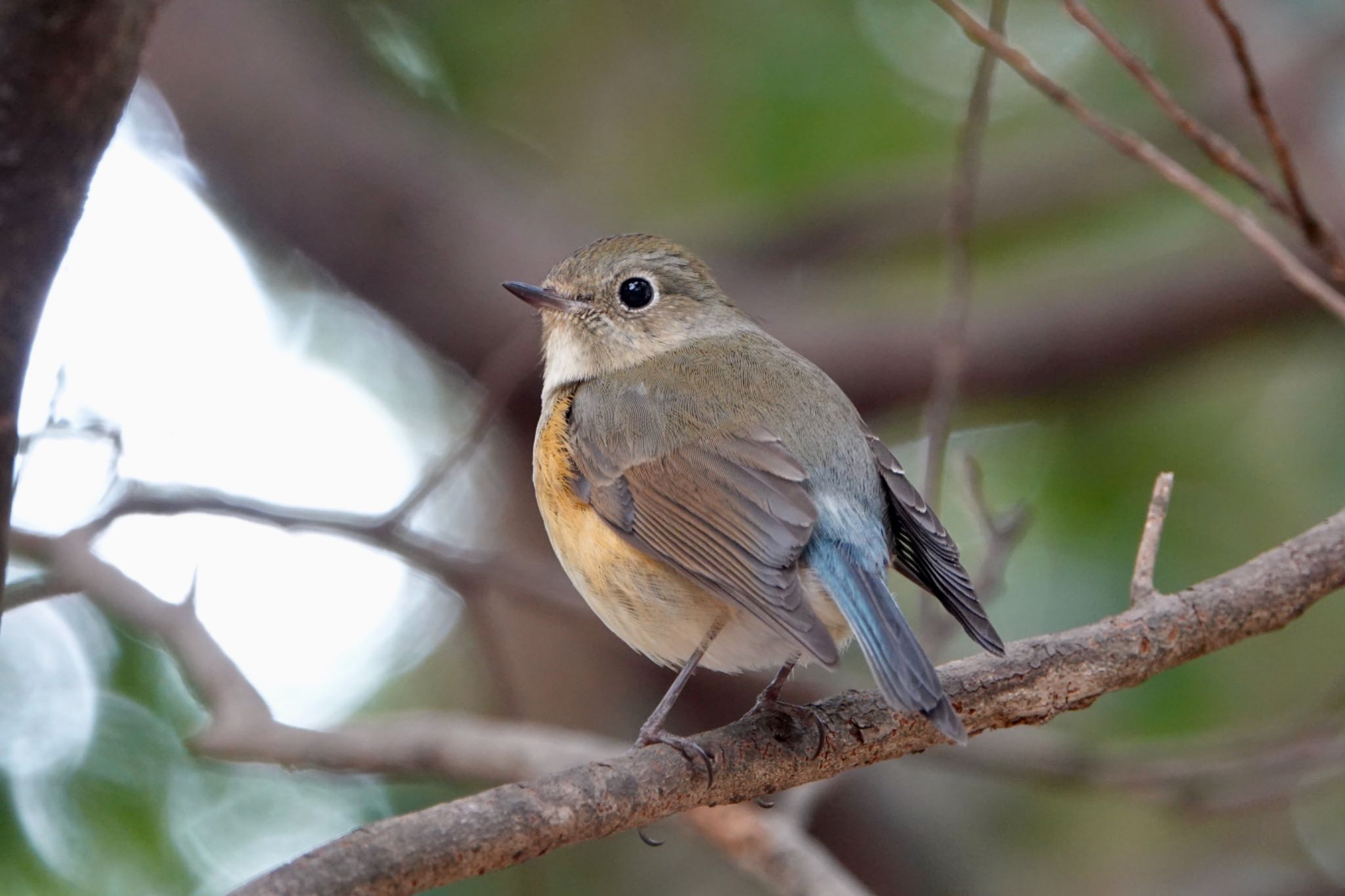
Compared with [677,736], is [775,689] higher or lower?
higher

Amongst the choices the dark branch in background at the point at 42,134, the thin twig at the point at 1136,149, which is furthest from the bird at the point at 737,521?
the dark branch in background at the point at 42,134

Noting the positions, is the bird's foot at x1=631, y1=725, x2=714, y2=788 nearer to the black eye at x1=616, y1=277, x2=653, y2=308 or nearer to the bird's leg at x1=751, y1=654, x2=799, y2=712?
the bird's leg at x1=751, y1=654, x2=799, y2=712

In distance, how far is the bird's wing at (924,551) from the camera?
3.01 metres

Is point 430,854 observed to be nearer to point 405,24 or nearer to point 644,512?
point 644,512

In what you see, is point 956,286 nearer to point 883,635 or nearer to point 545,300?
point 545,300

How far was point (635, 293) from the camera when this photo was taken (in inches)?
163

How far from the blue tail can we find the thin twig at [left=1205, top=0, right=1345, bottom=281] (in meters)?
1.28

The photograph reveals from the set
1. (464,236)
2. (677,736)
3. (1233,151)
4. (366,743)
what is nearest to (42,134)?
(677,736)

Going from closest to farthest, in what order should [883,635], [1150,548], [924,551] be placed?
[883,635], [1150,548], [924,551]

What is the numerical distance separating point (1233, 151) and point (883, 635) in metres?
1.44

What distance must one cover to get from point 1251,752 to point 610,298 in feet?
8.19

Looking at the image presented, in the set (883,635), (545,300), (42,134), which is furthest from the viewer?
(545,300)

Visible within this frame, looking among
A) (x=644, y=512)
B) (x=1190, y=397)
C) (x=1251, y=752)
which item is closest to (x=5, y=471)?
(x=644, y=512)

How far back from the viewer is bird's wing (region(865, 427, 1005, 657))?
3.01 m
